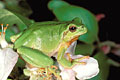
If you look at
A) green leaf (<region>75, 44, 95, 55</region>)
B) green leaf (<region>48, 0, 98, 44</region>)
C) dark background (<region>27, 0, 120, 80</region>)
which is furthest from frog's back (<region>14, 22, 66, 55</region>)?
dark background (<region>27, 0, 120, 80</region>)

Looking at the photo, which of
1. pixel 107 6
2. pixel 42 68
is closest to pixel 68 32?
pixel 42 68

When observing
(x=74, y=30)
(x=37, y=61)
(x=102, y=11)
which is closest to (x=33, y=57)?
(x=37, y=61)

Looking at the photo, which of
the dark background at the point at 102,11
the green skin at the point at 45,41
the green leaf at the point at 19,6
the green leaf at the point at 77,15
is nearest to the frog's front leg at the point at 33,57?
the green skin at the point at 45,41

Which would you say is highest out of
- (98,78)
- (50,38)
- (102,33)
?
(50,38)

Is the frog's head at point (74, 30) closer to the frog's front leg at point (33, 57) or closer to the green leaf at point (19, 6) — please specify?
the frog's front leg at point (33, 57)

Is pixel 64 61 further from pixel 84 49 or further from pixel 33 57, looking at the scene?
pixel 84 49

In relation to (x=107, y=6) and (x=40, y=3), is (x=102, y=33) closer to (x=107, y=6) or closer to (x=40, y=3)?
(x=107, y=6)
